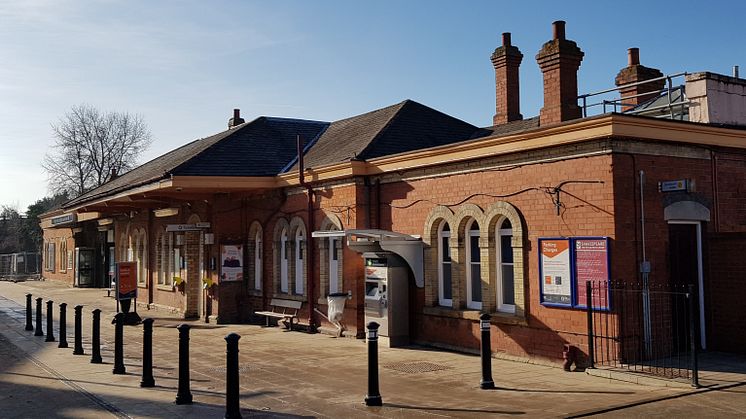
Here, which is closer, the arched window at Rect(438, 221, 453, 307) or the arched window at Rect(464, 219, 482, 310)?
the arched window at Rect(464, 219, 482, 310)

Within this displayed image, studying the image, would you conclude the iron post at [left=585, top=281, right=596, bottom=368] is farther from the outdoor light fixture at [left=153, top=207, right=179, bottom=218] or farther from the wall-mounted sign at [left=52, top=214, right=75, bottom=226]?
the wall-mounted sign at [left=52, top=214, right=75, bottom=226]

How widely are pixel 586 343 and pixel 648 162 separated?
3.12 meters

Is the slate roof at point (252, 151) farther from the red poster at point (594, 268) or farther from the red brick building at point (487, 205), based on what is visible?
the red poster at point (594, 268)

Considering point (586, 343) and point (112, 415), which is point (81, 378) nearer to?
point (112, 415)

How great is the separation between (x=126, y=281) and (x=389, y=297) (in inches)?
366

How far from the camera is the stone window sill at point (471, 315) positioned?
12250 mm

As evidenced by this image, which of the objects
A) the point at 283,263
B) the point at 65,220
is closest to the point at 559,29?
the point at 283,263

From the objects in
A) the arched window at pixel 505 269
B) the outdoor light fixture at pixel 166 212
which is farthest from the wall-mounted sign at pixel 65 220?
the arched window at pixel 505 269

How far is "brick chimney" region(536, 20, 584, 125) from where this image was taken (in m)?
14.1

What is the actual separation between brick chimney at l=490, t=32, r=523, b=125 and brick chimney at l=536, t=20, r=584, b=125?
6811 mm

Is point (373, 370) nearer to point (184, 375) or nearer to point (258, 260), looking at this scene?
point (184, 375)

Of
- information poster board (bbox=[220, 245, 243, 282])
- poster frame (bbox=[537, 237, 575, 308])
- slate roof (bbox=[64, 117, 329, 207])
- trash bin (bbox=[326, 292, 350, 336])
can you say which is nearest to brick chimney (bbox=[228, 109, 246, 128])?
slate roof (bbox=[64, 117, 329, 207])

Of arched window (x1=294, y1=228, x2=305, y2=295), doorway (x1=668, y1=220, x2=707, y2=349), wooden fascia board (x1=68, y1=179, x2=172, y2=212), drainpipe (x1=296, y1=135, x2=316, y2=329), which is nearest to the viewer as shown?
doorway (x1=668, y1=220, x2=707, y2=349)

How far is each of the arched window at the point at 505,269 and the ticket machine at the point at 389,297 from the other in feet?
7.60
